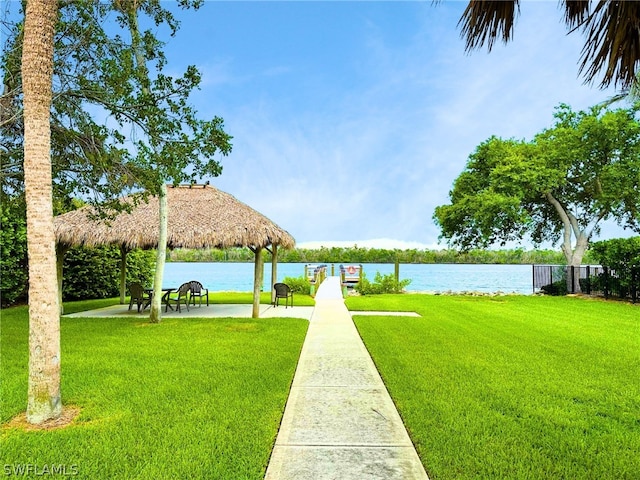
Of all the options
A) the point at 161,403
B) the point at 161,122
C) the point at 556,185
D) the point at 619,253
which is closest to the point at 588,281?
the point at 619,253

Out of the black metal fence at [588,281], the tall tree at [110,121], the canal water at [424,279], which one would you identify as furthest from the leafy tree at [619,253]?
the tall tree at [110,121]

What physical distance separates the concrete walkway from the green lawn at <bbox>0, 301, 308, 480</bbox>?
0.56ft

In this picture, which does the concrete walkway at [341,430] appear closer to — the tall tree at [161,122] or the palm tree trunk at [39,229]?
the palm tree trunk at [39,229]

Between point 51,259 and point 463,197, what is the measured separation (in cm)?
2219

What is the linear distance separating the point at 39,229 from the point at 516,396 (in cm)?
523

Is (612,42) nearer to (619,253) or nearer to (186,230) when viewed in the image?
(186,230)

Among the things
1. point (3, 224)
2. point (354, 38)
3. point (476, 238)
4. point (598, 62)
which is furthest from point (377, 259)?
point (598, 62)

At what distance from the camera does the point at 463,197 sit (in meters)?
23.6

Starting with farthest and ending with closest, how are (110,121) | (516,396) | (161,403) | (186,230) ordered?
(186,230) → (110,121) → (516,396) → (161,403)

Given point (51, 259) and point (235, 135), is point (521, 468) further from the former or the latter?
point (235, 135)

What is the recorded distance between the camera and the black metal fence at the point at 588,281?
1608cm

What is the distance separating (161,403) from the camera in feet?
15.1

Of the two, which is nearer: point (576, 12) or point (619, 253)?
point (576, 12)

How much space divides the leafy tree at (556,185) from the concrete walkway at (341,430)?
55.7 ft
